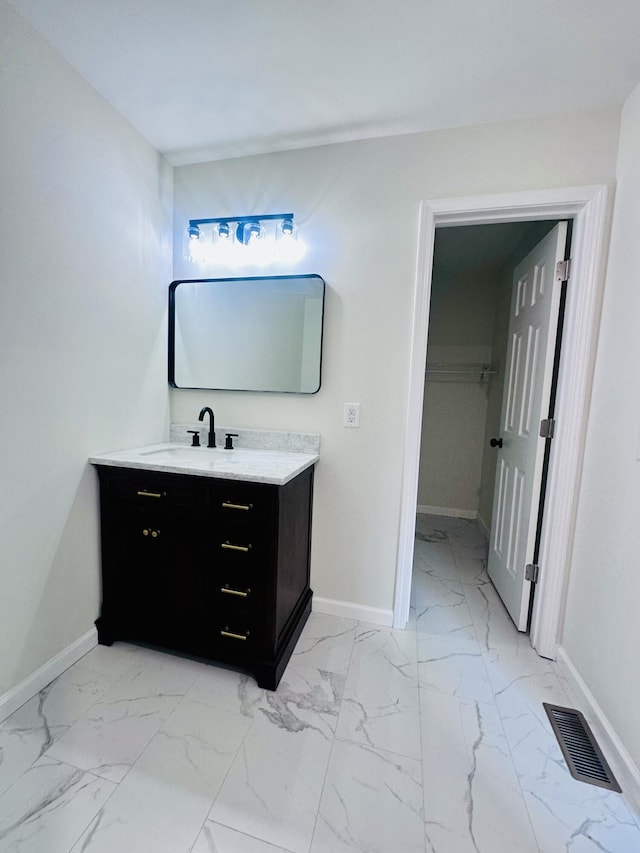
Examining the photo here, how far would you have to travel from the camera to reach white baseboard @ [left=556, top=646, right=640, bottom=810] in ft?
3.43

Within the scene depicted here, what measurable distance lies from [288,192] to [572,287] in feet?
4.61

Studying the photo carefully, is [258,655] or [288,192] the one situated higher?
[288,192]

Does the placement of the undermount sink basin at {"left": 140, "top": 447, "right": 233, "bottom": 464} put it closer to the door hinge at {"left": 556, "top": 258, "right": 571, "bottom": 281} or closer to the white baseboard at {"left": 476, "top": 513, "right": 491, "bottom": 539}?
the door hinge at {"left": 556, "top": 258, "right": 571, "bottom": 281}

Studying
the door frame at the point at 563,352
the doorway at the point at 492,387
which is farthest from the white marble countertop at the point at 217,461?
the doorway at the point at 492,387

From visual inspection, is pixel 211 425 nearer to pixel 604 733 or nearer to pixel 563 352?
pixel 563 352

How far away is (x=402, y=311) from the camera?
165cm

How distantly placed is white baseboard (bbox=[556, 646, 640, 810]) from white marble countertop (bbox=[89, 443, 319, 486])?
140 cm

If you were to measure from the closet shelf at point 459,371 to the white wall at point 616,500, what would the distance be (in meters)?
1.98

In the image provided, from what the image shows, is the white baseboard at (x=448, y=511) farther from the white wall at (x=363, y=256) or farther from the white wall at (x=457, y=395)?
the white wall at (x=363, y=256)

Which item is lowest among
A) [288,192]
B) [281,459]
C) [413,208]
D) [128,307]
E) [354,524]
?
[354,524]

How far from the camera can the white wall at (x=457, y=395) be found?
3.35 m

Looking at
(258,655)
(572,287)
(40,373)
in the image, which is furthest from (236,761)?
(572,287)

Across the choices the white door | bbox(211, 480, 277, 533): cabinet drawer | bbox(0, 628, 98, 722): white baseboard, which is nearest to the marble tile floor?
bbox(0, 628, 98, 722): white baseboard

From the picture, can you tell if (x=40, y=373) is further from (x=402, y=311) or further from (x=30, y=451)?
(x=402, y=311)
